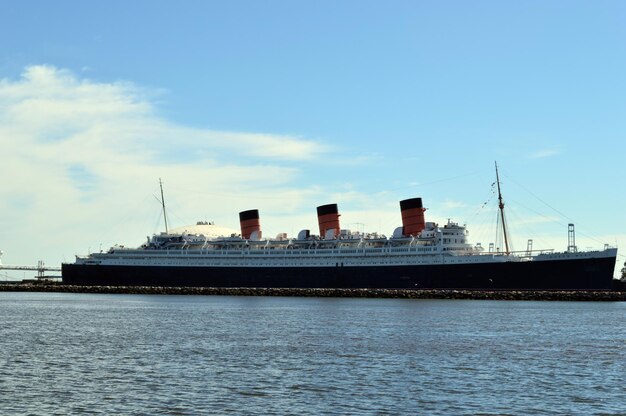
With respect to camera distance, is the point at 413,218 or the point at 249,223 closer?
the point at 413,218

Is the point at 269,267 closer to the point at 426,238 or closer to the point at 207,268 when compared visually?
the point at 207,268

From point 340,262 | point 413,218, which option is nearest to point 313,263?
point 340,262

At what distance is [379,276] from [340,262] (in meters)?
6.18

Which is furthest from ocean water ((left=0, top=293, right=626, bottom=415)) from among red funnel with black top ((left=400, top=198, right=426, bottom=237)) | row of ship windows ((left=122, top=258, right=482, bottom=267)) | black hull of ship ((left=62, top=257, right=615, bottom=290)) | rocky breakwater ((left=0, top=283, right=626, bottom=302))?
red funnel with black top ((left=400, top=198, right=426, bottom=237))

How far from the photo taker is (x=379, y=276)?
10094 cm

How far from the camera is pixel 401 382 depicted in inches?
1039

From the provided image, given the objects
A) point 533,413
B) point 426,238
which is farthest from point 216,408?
point 426,238

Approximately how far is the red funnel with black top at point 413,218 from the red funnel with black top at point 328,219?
1048 cm

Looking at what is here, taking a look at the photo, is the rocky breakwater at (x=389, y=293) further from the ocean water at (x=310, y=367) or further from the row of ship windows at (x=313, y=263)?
the ocean water at (x=310, y=367)

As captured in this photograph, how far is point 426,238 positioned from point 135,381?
7714cm

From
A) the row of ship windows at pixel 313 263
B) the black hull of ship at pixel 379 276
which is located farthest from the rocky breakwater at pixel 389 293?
the row of ship windows at pixel 313 263

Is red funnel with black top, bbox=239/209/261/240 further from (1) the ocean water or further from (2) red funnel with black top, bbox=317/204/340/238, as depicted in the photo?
(1) the ocean water

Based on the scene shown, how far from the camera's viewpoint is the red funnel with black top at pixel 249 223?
115062 millimetres

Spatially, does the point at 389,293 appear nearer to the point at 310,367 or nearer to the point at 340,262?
the point at 340,262
